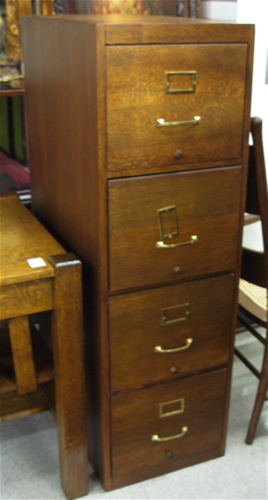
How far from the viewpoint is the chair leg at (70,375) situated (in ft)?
4.84

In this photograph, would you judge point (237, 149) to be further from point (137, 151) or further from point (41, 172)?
point (41, 172)

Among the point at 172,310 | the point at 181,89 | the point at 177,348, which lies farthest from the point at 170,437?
the point at 181,89

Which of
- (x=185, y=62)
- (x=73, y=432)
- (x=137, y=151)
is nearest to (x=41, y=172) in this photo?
(x=137, y=151)

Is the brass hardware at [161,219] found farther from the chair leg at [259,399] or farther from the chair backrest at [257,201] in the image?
the chair leg at [259,399]

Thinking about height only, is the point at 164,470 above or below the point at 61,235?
→ below

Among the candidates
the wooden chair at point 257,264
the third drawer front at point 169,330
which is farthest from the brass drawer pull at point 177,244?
the wooden chair at point 257,264

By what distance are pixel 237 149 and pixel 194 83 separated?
0.72ft

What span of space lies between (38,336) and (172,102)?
2.66ft

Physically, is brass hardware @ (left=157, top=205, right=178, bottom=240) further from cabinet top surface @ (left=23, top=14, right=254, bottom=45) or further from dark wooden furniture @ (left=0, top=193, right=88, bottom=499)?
cabinet top surface @ (left=23, top=14, right=254, bottom=45)

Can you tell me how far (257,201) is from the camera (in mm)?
1687

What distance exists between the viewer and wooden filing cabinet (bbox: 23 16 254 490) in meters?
1.35

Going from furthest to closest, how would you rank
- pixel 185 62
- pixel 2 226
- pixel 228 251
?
pixel 2 226
pixel 228 251
pixel 185 62

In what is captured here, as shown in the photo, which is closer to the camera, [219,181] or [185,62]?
[185,62]

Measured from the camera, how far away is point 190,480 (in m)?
1.79
